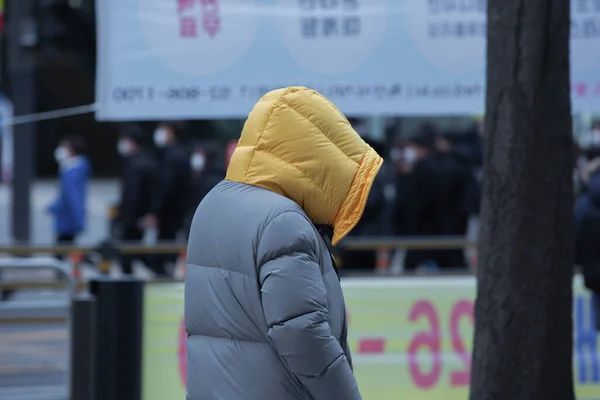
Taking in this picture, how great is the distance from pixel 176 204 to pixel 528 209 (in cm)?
851

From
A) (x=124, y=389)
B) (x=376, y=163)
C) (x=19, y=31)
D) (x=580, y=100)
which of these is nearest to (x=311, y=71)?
(x=580, y=100)

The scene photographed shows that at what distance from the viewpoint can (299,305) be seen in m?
3.03

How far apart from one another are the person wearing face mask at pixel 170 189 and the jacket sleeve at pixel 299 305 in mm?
9681

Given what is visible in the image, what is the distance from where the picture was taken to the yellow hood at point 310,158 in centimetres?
322

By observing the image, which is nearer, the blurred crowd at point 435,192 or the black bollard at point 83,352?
the black bollard at point 83,352

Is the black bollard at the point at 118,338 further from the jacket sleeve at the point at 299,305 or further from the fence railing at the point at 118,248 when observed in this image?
the jacket sleeve at the point at 299,305

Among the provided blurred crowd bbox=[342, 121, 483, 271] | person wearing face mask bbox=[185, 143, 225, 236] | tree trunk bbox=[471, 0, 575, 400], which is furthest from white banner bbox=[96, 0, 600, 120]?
person wearing face mask bbox=[185, 143, 225, 236]

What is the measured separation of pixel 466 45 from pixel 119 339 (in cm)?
245

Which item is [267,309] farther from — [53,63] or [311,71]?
[53,63]

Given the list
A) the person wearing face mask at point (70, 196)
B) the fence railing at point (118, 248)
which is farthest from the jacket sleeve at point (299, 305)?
the person wearing face mask at point (70, 196)

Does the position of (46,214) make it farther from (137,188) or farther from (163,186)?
(163,186)

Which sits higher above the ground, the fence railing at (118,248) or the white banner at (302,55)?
the white banner at (302,55)

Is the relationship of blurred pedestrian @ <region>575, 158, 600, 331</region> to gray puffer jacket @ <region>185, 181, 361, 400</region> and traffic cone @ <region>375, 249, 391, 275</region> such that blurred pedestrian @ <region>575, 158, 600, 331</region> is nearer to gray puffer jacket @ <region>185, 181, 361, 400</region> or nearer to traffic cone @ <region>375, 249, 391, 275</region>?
traffic cone @ <region>375, 249, 391, 275</region>

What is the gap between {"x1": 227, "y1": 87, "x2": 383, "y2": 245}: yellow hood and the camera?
322 cm
